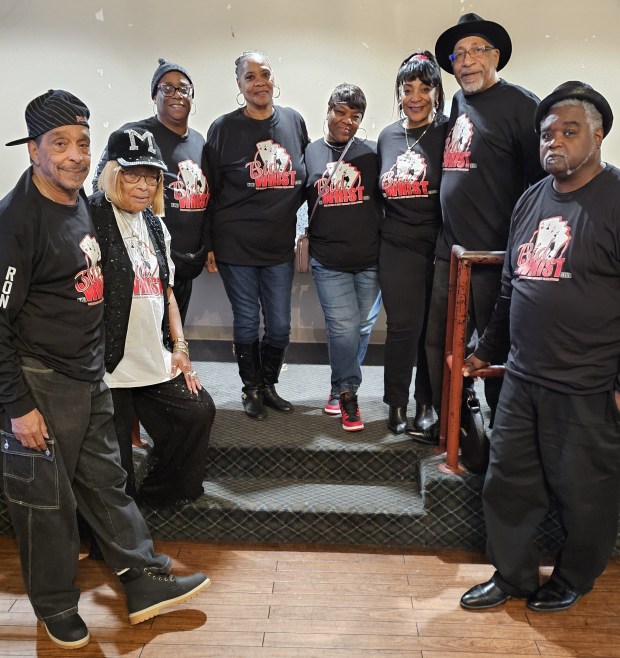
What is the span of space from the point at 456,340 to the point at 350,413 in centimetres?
74

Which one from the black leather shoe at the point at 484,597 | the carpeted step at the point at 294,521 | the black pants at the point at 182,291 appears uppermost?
the black pants at the point at 182,291

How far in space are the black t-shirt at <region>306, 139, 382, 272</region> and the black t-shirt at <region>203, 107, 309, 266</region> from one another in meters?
0.12

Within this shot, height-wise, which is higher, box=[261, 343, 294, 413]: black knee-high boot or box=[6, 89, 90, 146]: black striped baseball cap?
box=[6, 89, 90, 146]: black striped baseball cap

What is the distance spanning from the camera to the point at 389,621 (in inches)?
89.6

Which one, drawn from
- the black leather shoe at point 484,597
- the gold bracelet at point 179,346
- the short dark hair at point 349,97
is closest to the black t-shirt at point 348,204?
the short dark hair at point 349,97

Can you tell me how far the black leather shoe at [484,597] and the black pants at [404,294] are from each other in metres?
0.98

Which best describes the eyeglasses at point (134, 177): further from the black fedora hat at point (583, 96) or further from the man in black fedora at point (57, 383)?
the black fedora hat at point (583, 96)

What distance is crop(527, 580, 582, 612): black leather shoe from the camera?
2.30 meters

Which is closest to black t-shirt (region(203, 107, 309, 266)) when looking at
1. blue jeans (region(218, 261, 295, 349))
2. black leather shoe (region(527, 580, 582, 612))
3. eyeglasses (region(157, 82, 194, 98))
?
blue jeans (region(218, 261, 295, 349))

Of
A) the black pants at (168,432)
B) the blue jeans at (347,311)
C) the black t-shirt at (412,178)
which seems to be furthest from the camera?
the blue jeans at (347,311)

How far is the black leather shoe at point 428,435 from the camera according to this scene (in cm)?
295

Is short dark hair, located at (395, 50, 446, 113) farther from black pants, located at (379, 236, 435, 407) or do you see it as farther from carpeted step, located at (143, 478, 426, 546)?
carpeted step, located at (143, 478, 426, 546)

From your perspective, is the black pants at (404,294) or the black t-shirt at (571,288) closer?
the black t-shirt at (571,288)

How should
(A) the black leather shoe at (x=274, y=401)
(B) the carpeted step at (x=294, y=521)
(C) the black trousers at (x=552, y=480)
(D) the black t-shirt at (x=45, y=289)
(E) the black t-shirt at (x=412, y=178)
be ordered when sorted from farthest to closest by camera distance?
(A) the black leather shoe at (x=274, y=401), (E) the black t-shirt at (x=412, y=178), (B) the carpeted step at (x=294, y=521), (C) the black trousers at (x=552, y=480), (D) the black t-shirt at (x=45, y=289)
